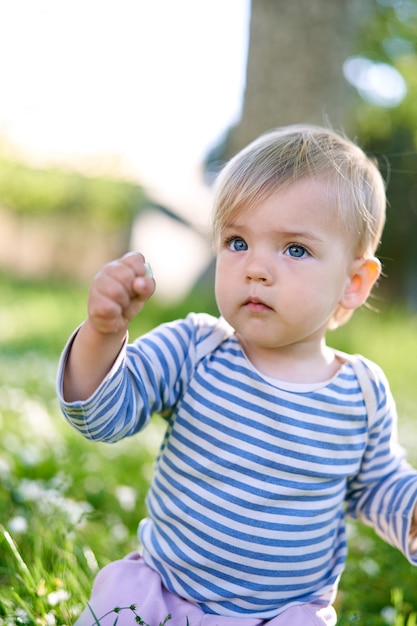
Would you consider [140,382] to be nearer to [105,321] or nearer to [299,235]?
[105,321]

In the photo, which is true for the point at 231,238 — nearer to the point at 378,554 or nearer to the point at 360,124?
the point at 378,554

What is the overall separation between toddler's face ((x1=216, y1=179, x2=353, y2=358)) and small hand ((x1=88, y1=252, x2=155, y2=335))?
0.29m

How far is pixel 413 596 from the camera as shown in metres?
2.46

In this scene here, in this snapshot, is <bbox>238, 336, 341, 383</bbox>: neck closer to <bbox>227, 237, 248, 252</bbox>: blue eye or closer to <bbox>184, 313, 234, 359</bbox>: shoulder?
<bbox>184, 313, 234, 359</bbox>: shoulder

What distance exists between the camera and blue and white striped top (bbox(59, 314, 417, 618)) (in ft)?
5.88

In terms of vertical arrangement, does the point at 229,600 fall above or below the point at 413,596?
above

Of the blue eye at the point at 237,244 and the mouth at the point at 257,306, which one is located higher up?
the blue eye at the point at 237,244

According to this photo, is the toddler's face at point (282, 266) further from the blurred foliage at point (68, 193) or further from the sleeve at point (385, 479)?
the blurred foliage at point (68, 193)

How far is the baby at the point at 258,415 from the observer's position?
5.86ft

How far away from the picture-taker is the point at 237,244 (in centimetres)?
186

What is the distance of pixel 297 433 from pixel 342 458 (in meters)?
0.16

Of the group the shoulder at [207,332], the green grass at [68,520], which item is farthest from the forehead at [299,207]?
the green grass at [68,520]

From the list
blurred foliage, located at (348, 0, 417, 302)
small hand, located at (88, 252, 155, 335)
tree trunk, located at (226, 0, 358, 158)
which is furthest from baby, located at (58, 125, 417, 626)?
blurred foliage, located at (348, 0, 417, 302)

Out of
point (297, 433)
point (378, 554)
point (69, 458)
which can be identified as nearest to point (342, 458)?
point (297, 433)
